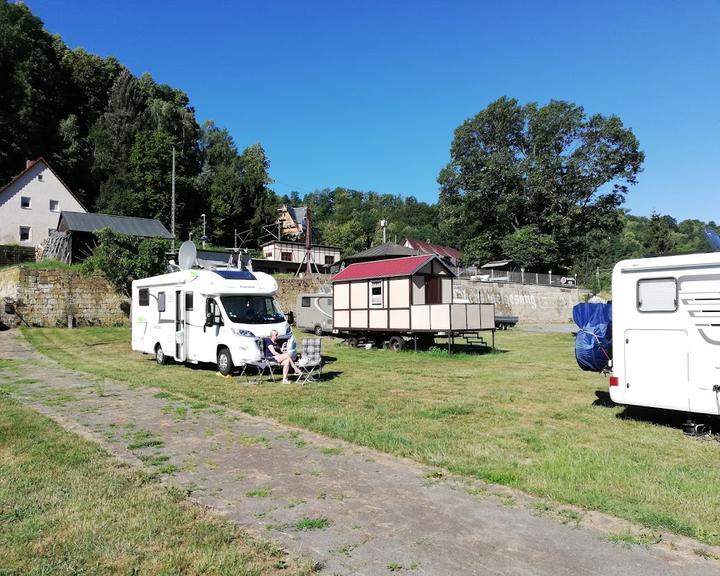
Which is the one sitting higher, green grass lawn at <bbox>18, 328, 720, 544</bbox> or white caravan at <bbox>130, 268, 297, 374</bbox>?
white caravan at <bbox>130, 268, 297, 374</bbox>

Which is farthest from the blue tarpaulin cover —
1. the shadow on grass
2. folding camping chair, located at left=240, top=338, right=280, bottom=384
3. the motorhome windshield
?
the motorhome windshield

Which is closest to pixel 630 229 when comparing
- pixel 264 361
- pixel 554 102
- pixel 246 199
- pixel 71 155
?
pixel 554 102

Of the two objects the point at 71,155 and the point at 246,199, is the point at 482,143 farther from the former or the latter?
the point at 71,155

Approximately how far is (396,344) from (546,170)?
3917 centimetres

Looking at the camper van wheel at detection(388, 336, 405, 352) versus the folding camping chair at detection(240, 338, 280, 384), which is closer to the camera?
the folding camping chair at detection(240, 338, 280, 384)

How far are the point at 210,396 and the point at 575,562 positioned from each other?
766cm

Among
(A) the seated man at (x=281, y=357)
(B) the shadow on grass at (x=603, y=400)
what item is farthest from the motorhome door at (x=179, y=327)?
(B) the shadow on grass at (x=603, y=400)

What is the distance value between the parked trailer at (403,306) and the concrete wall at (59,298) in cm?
1511

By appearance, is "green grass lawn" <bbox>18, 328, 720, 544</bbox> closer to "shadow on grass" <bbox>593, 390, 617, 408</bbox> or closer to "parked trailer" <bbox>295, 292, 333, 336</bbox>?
"shadow on grass" <bbox>593, 390, 617, 408</bbox>

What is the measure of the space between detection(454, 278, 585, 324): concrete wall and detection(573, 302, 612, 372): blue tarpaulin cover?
30.6 metres

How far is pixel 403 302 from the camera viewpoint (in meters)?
20.6

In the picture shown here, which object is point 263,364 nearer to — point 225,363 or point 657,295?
point 225,363

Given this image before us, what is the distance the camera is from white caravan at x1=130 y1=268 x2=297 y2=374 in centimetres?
1295

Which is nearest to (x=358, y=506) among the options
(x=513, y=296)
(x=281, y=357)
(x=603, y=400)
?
(x=603, y=400)
